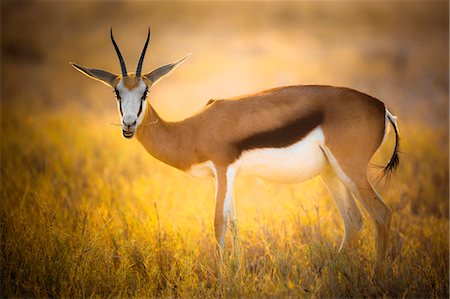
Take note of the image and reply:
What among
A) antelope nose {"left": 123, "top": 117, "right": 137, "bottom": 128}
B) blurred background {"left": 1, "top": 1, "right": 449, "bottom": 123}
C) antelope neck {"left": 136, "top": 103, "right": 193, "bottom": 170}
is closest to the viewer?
antelope nose {"left": 123, "top": 117, "right": 137, "bottom": 128}

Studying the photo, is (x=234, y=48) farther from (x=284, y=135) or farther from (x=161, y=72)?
(x=284, y=135)

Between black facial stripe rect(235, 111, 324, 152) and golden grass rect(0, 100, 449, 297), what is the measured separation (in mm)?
1036

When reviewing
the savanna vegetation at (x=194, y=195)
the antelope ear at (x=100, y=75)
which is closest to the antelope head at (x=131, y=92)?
the antelope ear at (x=100, y=75)

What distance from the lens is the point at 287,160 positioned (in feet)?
16.2

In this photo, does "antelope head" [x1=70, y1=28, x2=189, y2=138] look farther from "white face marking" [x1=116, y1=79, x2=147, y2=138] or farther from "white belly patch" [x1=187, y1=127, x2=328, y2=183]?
"white belly patch" [x1=187, y1=127, x2=328, y2=183]

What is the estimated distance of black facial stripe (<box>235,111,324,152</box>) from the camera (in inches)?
194

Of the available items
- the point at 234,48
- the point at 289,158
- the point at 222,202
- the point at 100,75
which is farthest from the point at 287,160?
the point at 234,48

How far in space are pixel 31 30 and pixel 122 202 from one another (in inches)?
1193

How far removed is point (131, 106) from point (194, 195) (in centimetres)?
319

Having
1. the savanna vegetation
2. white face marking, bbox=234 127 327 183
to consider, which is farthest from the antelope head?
white face marking, bbox=234 127 327 183

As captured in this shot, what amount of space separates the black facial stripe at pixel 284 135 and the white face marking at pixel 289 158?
0.15 ft

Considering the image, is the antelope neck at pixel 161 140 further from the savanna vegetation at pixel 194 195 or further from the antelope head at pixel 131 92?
the savanna vegetation at pixel 194 195

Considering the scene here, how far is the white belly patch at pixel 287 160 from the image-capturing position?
16.2ft

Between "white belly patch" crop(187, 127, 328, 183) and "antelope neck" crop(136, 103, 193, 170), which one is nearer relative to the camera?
"white belly patch" crop(187, 127, 328, 183)
